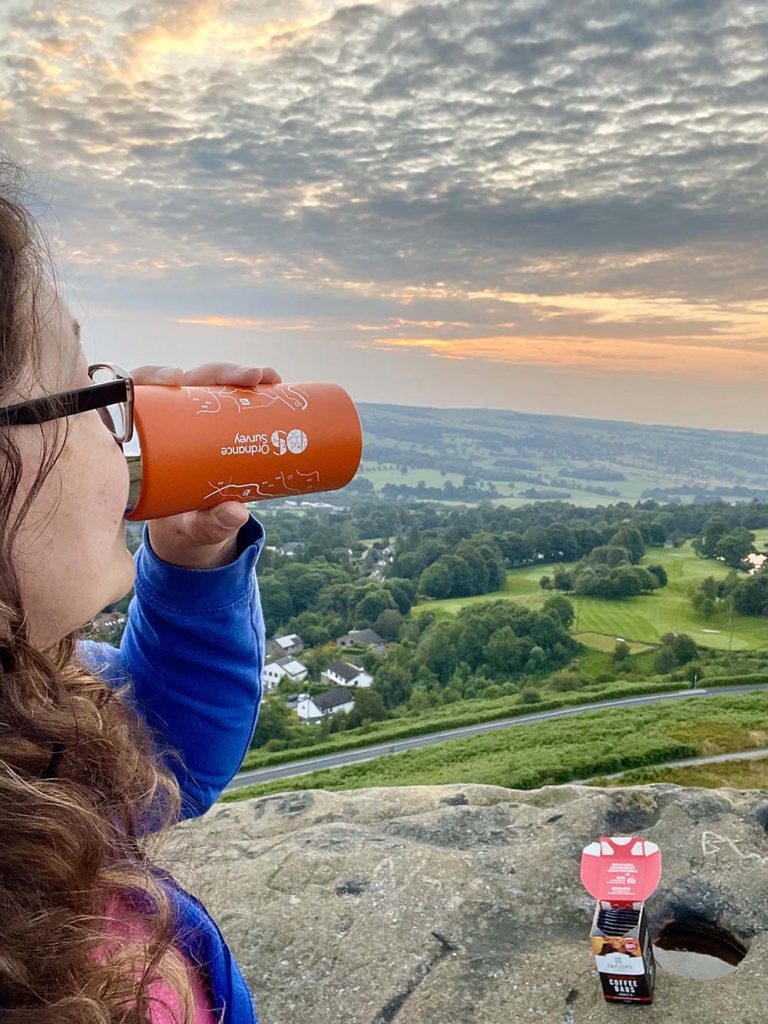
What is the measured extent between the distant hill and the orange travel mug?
5713 cm

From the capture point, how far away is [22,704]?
41.6 inches

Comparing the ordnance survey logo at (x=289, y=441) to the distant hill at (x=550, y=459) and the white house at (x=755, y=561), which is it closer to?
the white house at (x=755, y=561)

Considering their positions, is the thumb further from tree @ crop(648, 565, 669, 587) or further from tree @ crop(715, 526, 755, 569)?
tree @ crop(715, 526, 755, 569)

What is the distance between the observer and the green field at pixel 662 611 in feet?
67.0

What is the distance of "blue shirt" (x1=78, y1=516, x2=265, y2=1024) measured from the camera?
66.3 inches

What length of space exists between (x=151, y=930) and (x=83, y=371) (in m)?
0.79

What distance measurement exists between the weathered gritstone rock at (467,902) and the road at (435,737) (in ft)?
29.0

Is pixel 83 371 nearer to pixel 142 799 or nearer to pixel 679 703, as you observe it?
pixel 142 799

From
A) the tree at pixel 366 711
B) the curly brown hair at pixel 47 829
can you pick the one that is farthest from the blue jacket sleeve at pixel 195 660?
the tree at pixel 366 711

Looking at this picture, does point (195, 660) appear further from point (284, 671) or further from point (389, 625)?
point (389, 625)

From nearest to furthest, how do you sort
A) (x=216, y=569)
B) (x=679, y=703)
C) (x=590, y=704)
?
1. (x=216, y=569)
2. (x=679, y=703)
3. (x=590, y=704)

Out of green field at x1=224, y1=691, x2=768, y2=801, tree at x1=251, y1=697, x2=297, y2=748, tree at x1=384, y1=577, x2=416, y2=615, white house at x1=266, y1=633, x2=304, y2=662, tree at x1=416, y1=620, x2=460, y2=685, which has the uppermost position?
green field at x1=224, y1=691, x2=768, y2=801

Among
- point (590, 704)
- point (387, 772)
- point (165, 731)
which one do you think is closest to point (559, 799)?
point (165, 731)

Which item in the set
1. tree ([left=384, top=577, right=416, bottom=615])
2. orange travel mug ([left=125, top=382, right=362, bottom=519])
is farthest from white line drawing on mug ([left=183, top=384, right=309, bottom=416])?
tree ([left=384, top=577, right=416, bottom=615])
